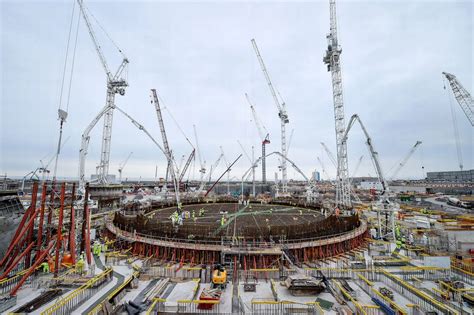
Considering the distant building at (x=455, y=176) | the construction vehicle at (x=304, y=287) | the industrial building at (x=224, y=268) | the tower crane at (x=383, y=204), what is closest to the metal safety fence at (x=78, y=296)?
the industrial building at (x=224, y=268)

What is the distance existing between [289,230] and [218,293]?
34.4 feet

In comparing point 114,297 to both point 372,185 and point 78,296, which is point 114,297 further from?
point 372,185

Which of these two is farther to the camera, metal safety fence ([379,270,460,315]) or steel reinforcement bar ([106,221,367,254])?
steel reinforcement bar ([106,221,367,254])

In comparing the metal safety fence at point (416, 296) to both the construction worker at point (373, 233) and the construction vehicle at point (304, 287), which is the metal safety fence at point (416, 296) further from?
the construction worker at point (373, 233)

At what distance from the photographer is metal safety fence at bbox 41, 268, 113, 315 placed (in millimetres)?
10633

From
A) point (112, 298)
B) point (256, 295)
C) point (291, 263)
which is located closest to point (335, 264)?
point (291, 263)

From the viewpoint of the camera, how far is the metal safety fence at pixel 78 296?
34.9 ft

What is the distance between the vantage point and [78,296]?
39.0 ft

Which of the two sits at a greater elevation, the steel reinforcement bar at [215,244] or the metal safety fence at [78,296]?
the steel reinforcement bar at [215,244]

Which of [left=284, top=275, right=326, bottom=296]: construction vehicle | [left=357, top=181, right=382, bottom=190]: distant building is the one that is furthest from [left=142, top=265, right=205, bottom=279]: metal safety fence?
[left=357, top=181, right=382, bottom=190]: distant building

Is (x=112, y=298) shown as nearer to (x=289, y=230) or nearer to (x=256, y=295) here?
(x=256, y=295)

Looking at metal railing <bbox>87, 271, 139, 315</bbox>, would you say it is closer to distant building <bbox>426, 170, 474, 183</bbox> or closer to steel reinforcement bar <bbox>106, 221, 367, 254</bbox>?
steel reinforcement bar <bbox>106, 221, 367, 254</bbox>

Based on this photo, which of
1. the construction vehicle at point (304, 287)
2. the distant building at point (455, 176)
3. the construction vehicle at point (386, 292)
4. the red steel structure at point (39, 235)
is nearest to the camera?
the construction vehicle at point (386, 292)

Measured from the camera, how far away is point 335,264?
18.4 m
